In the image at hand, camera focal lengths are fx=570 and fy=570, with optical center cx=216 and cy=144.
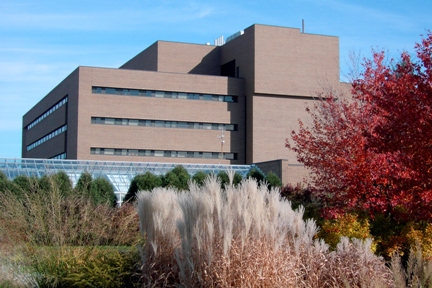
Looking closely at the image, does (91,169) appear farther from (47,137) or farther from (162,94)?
(47,137)

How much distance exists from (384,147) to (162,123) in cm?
4032

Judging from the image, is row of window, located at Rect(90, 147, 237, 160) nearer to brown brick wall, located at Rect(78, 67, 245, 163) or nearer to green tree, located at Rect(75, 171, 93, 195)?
brown brick wall, located at Rect(78, 67, 245, 163)

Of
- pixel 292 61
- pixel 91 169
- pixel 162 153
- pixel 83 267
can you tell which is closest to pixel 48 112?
pixel 162 153

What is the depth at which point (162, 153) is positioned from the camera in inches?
1984

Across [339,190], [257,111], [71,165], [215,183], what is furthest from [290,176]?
[215,183]

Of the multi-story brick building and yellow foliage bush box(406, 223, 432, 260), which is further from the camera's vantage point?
the multi-story brick building

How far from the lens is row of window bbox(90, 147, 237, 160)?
4914cm

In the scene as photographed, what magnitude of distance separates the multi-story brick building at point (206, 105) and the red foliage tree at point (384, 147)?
102 ft

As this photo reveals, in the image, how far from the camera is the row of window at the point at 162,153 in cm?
4914

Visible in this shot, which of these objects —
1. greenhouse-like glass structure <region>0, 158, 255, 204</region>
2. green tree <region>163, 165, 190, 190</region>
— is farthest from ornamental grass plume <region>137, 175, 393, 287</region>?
greenhouse-like glass structure <region>0, 158, 255, 204</region>

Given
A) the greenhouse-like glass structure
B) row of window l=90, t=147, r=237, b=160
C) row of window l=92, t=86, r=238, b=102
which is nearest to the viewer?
the greenhouse-like glass structure

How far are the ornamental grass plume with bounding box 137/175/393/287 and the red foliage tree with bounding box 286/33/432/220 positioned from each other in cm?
308

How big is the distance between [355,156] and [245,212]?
7544 mm

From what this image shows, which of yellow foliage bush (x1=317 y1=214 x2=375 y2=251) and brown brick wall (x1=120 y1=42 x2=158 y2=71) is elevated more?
brown brick wall (x1=120 y1=42 x2=158 y2=71)
